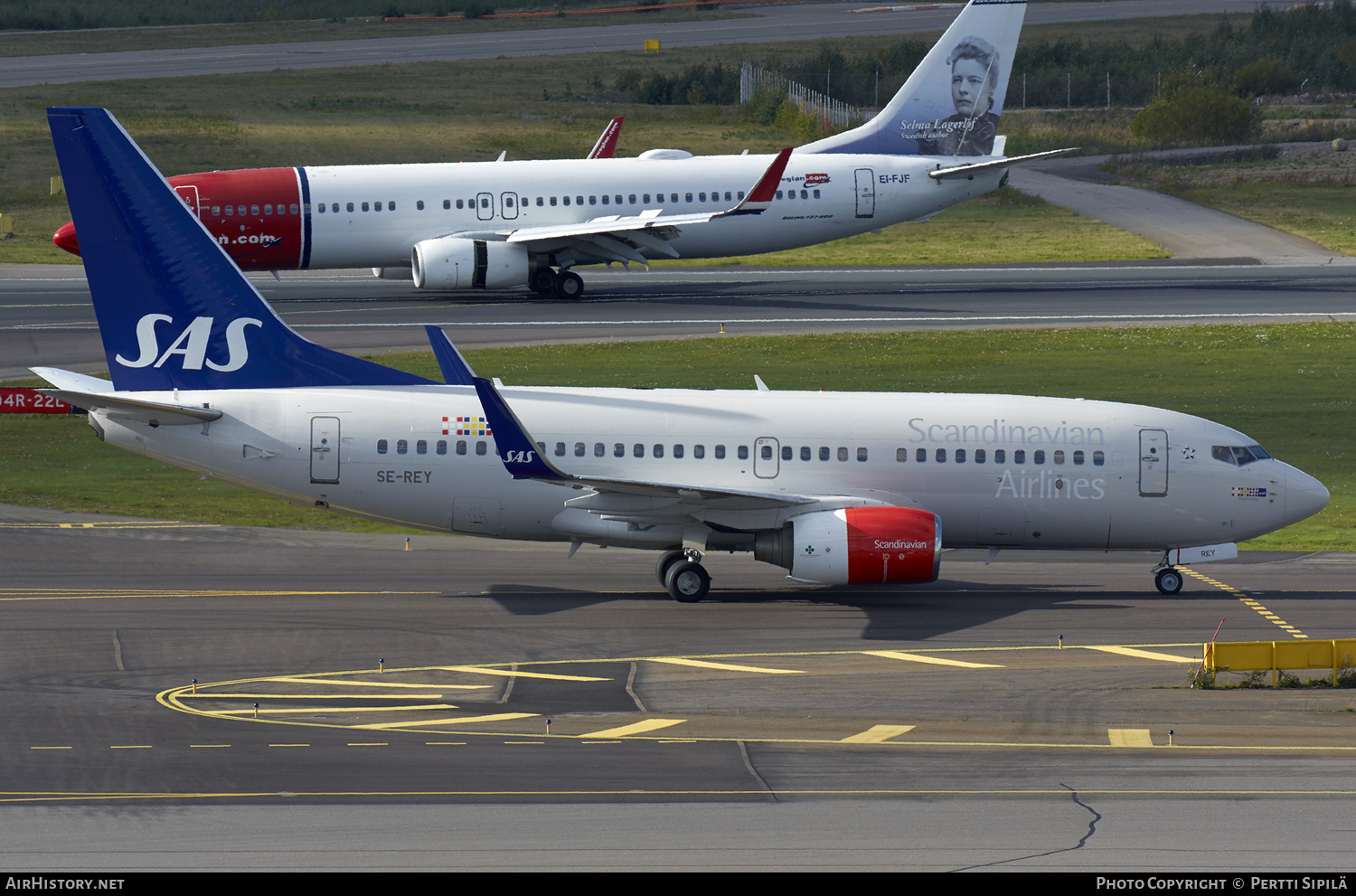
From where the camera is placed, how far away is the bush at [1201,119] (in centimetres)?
12131

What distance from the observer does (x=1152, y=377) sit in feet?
179

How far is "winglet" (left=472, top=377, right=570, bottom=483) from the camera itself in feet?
95.1

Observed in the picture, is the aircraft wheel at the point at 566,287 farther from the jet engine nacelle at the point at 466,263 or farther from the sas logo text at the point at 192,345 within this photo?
the sas logo text at the point at 192,345

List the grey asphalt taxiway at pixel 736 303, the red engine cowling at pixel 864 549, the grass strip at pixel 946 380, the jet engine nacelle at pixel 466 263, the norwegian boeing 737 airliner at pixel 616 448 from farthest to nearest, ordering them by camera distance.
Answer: the jet engine nacelle at pixel 466 263 < the grey asphalt taxiway at pixel 736 303 < the grass strip at pixel 946 380 < the norwegian boeing 737 airliner at pixel 616 448 < the red engine cowling at pixel 864 549

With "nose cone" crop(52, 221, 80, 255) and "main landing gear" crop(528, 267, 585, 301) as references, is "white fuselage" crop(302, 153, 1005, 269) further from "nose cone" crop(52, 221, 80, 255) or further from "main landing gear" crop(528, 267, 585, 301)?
"nose cone" crop(52, 221, 80, 255)

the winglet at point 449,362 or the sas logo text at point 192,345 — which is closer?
the winglet at point 449,362

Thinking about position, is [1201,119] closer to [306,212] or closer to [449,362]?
[306,212]

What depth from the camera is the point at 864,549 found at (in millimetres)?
30609

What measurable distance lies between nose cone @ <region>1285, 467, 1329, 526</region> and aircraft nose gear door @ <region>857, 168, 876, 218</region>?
125ft

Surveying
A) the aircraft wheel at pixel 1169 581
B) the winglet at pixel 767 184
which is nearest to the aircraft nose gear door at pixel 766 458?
the aircraft wheel at pixel 1169 581

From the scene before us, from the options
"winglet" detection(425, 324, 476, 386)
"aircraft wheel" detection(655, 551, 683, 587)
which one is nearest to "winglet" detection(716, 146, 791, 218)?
"winglet" detection(425, 324, 476, 386)

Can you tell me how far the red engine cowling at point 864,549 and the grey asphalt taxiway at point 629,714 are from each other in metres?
1.02

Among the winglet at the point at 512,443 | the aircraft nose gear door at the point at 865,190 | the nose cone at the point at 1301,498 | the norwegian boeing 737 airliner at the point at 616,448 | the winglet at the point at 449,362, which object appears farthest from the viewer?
the aircraft nose gear door at the point at 865,190

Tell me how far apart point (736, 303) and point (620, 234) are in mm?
6125
